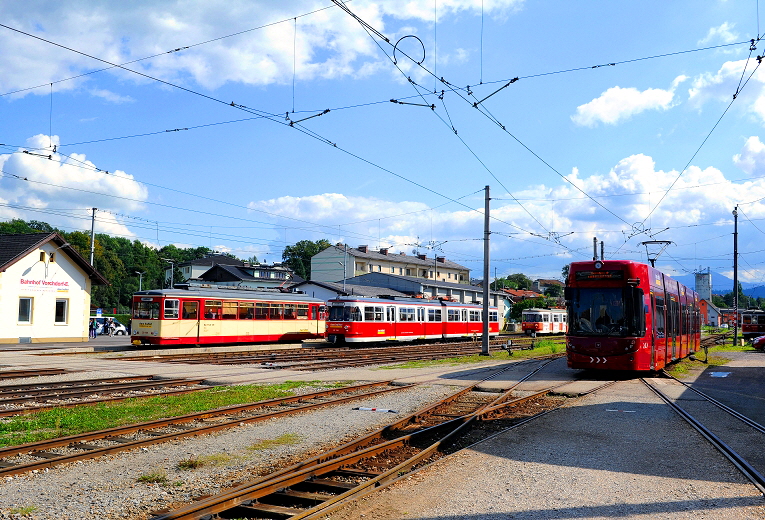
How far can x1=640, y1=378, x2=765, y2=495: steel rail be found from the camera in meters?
6.72

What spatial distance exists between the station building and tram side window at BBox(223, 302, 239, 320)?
968 cm

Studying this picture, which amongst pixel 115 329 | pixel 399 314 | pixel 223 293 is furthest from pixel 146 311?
pixel 115 329

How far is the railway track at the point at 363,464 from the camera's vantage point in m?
5.59

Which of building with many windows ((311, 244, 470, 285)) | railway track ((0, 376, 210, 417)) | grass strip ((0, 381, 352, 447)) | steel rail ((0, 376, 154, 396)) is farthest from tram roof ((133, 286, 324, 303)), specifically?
building with many windows ((311, 244, 470, 285))

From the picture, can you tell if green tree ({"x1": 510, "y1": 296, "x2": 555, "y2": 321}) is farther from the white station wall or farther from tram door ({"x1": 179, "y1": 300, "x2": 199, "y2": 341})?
the white station wall

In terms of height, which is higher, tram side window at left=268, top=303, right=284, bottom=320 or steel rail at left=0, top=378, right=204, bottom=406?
tram side window at left=268, top=303, right=284, bottom=320

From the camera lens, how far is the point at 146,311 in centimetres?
3053

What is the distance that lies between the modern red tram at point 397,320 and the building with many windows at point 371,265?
3909cm

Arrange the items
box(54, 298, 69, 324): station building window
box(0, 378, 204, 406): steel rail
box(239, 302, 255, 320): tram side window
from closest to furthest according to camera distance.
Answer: box(0, 378, 204, 406): steel rail
box(239, 302, 255, 320): tram side window
box(54, 298, 69, 324): station building window

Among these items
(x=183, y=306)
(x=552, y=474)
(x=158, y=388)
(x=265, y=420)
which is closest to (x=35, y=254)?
(x=183, y=306)

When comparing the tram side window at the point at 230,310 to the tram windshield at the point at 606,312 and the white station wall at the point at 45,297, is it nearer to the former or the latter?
the white station wall at the point at 45,297

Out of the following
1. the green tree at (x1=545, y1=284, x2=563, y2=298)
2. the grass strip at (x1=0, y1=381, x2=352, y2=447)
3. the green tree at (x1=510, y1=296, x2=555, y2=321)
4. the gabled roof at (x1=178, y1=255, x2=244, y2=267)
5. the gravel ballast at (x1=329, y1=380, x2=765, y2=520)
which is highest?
the gabled roof at (x1=178, y1=255, x2=244, y2=267)

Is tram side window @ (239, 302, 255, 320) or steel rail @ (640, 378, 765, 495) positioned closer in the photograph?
steel rail @ (640, 378, 765, 495)

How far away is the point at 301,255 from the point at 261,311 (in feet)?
286
